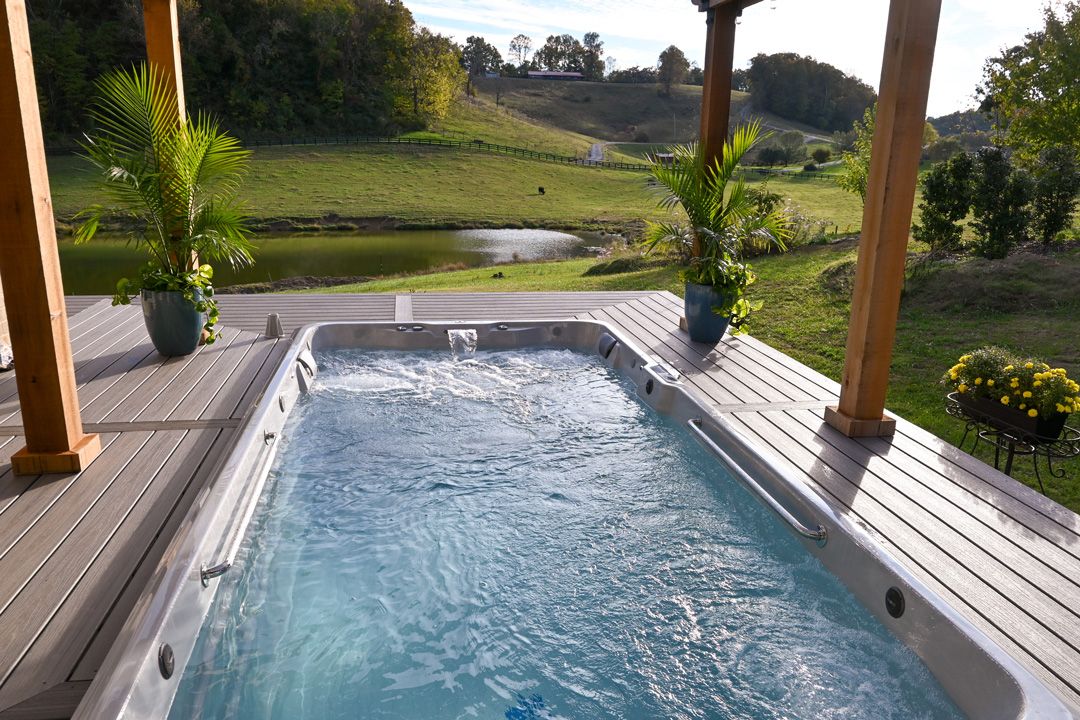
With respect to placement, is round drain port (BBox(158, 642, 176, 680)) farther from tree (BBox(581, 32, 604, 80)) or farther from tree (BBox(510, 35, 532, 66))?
tree (BBox(510, 35, 532, 66))

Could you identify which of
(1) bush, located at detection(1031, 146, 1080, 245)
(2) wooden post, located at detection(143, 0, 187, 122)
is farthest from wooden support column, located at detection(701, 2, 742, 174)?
(1) bush, located at detection(1031, 146, 1080, 245)

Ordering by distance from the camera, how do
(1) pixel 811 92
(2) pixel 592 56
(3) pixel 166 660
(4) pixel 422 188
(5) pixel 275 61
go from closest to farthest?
(3) pixel 166 660 < (4) pixel 422 188 < (5) pixel 275 61 < (1) pixel 811 92 < (2) pixel 592 56

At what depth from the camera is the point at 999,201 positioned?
6.93 metres

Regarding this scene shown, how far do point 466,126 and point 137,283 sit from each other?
108 ft

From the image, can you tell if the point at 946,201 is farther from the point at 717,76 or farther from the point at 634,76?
the point at 634,76

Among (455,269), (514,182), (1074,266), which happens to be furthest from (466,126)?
(1074,266)

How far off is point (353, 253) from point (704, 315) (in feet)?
38.3

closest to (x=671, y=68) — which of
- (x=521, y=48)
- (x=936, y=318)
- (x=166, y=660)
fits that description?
(x=521, y=48)

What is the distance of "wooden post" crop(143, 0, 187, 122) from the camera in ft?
13.4

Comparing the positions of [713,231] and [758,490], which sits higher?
[713,231]

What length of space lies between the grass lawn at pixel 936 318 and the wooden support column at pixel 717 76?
170 cm

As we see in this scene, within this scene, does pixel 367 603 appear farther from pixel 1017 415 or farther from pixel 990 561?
pixel 1017 415

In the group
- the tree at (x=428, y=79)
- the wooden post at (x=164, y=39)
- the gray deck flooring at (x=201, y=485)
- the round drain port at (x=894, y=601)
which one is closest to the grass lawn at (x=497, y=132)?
the tree at (x=428, y=79)

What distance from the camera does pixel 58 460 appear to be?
8.98 feet
